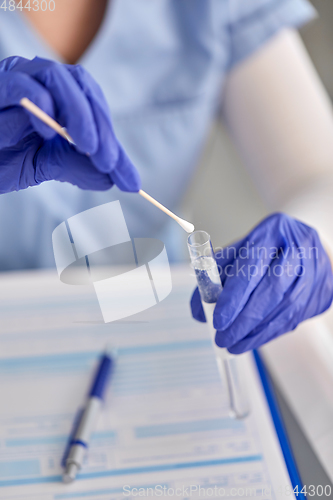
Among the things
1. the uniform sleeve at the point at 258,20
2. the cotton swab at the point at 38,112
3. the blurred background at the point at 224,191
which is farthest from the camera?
the uniform sleeve at the point at 258,20

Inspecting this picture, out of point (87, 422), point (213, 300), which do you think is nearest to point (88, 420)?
point (87, 422)

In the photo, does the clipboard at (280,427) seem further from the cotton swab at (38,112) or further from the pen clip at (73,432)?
the cotton swab at (38,112)

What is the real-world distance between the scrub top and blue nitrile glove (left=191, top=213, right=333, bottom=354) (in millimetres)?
167

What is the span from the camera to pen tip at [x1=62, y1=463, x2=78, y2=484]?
36 cm

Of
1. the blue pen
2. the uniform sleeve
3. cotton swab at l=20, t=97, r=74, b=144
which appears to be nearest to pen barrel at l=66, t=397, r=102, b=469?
the blue pen

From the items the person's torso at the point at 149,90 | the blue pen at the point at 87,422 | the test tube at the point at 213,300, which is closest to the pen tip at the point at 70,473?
the blue pen at the point at 87,422

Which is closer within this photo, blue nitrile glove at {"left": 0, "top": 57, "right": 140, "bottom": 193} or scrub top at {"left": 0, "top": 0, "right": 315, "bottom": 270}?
blue nitrile glove at {"left": 0, "top": 57, "right": 140, "bottom": 193}

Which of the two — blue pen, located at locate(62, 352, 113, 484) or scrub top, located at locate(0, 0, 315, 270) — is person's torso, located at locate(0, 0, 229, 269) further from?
blue pen, located at locate(62, 352, 113, 484)

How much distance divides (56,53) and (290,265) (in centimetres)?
41

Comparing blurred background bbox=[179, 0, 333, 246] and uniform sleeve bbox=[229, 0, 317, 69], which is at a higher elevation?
uniform sleeve bbox=[229, 0, 317, 69]

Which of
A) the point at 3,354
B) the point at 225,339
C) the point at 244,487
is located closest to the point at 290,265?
the point at 225,339

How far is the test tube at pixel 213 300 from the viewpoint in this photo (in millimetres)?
347

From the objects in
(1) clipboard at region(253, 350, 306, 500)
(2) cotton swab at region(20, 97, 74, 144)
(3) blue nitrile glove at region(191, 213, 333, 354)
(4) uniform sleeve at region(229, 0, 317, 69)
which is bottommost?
(1) clipboard at region(253, 350, 306, 500)

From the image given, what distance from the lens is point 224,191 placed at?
0.69 m
